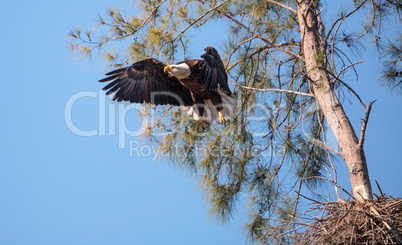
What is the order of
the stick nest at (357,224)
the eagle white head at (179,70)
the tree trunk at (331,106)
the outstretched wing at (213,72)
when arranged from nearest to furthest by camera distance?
1. the stick nest at (357,224)
2. the tree trunk at (331,106)
3. the outstretched wing at (213,72)
4. the eagle white head at (179,70)

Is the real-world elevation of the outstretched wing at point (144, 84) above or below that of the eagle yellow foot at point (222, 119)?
above

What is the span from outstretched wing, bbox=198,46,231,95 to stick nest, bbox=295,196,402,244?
1044mm

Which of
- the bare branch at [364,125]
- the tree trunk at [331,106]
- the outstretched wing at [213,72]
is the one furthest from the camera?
the outstretched wing at [213,72]

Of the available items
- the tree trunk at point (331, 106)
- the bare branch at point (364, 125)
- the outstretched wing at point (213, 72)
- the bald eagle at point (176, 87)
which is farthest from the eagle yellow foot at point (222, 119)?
the bare branch at point (364, 125)

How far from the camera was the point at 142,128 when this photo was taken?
4.20 meters

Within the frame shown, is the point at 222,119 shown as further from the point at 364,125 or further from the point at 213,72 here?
the point at 364,125

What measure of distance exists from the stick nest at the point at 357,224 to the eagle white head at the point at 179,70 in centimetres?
144

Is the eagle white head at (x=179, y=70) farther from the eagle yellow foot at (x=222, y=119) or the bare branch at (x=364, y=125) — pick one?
the bare branch at (x=364, y=125)

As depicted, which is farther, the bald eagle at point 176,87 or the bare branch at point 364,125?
the bald eagle at point 176,87

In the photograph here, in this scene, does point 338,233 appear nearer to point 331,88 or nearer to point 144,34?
point 331,88

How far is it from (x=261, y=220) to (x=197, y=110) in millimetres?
921

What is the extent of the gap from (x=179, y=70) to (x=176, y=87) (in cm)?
38

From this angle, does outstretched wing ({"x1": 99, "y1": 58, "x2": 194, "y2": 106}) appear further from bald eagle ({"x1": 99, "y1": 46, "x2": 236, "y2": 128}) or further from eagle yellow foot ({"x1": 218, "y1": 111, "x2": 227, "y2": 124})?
eagle yellow foot ({"x1": 218, "y1": 111, "x2": 227, "y2": 124})

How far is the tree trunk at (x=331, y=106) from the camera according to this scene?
3.20 meters
